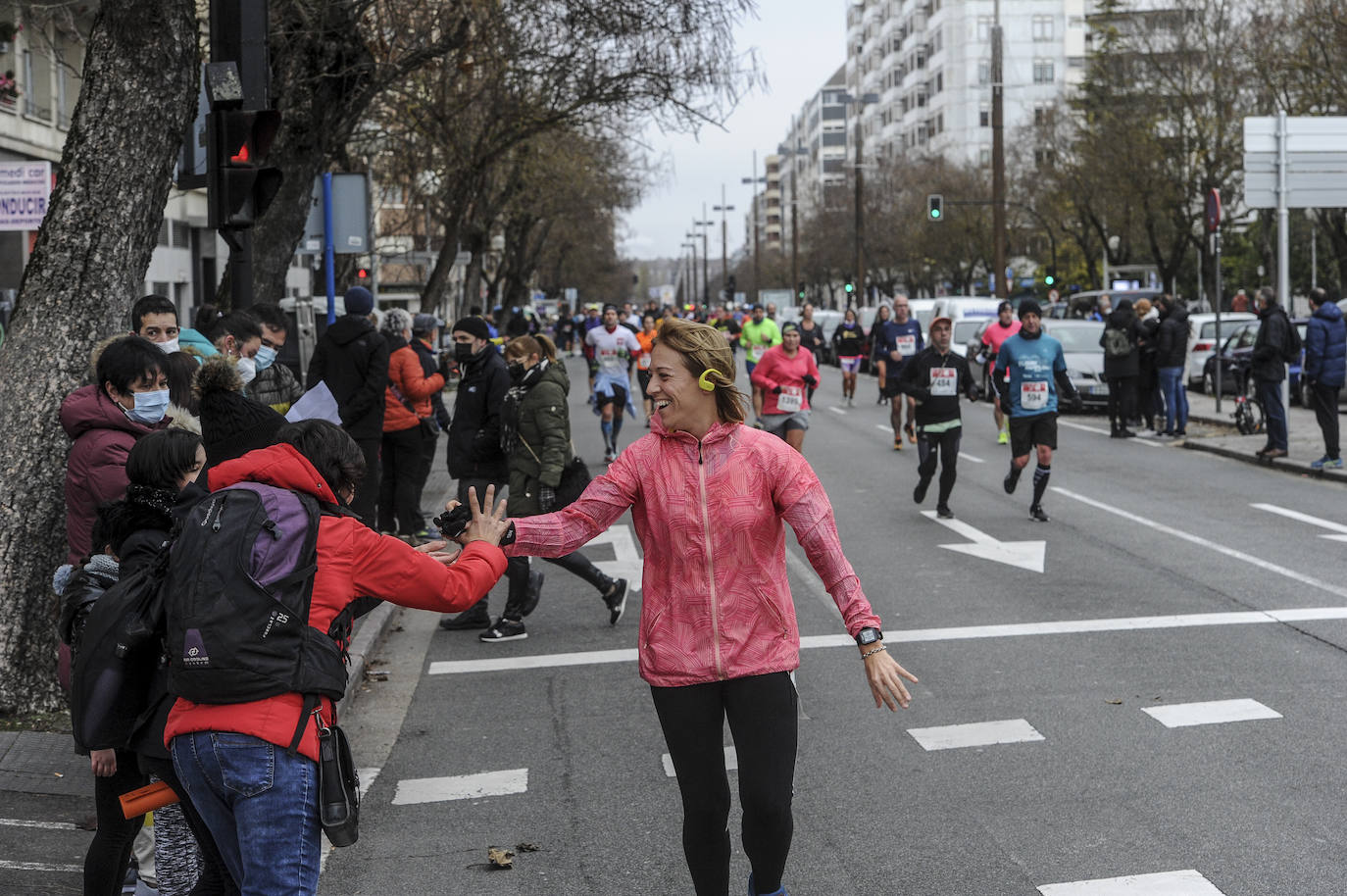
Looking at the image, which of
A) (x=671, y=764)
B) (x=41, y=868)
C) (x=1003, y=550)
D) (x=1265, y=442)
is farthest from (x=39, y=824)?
(x=1265, y=442)

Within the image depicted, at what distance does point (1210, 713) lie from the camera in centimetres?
722

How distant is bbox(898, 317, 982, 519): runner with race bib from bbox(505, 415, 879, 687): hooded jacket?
32.7 feet

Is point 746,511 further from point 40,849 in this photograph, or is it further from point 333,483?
point 40,849

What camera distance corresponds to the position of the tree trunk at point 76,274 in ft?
23.3

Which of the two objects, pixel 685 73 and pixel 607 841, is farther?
pixel 685 73

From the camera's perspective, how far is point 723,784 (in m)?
4.31

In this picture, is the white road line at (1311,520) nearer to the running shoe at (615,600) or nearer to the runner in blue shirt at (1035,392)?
the runner in blue shirt at (1035,392)

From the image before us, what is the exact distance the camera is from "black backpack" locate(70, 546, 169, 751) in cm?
406

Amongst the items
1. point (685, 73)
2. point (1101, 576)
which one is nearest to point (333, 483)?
point (1101, 576)

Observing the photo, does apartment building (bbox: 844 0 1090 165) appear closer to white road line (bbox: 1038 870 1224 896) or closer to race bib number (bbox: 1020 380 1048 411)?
race bib number (bbox: 1020 380 1048 411)

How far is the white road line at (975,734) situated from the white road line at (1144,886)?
5.61ft

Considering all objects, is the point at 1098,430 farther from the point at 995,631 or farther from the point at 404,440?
the point at 995,631

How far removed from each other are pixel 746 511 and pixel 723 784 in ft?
2.46

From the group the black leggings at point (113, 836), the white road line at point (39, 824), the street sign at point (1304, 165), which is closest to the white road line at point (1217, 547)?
the street sign at point (1304, 165)
